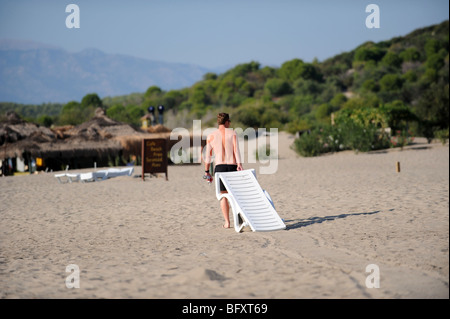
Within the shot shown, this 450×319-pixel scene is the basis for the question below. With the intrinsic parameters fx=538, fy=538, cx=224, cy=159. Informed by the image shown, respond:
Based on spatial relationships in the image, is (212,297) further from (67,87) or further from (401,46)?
(401,46)

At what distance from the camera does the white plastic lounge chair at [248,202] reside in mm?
6309

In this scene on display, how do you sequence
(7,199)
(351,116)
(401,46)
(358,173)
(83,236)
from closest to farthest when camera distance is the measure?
(83,236), (7,199), (358,173), (351,116), (401,46)

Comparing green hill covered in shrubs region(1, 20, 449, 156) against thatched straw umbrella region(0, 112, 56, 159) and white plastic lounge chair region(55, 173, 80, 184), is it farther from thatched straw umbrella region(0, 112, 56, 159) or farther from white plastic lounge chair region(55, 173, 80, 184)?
thatched straw umbrella region(0, 112, 56, 159)

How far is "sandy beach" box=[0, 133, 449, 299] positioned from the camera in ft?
13.4

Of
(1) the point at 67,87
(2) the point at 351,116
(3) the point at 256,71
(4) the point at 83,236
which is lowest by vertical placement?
(4) the point at 83,236

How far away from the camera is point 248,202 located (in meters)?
6.49

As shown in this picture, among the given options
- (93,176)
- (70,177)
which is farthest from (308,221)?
(70,177)

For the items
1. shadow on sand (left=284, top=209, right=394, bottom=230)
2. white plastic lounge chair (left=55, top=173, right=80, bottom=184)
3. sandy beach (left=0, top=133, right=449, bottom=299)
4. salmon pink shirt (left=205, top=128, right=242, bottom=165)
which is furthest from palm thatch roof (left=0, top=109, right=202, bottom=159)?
shadow on sand (left=284, top=209, right=394, bottom=230)

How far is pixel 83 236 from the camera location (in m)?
6.73

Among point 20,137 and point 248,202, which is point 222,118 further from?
point 20,137

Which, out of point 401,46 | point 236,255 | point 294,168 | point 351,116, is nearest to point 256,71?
point 401,46

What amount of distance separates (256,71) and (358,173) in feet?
237

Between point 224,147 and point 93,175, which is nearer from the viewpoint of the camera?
point 224,147

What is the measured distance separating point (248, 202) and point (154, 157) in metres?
8.66
